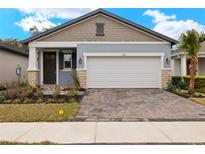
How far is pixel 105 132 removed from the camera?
8109 millimetres

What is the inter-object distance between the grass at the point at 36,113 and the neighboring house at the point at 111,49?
7.74 meters

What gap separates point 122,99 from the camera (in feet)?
49.9

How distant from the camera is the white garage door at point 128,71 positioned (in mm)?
20516

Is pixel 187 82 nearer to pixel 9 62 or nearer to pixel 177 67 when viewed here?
pixel 177 67

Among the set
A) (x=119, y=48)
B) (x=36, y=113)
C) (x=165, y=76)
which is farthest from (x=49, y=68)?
(x=36, y=113)

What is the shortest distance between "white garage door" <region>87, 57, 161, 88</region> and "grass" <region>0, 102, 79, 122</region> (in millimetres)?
7856

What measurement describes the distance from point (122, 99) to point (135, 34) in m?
6.76

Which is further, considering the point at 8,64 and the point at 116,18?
the point at 8,64

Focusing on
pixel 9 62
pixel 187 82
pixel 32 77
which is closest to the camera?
pixel 32 77

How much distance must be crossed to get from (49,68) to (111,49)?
17.7 feet

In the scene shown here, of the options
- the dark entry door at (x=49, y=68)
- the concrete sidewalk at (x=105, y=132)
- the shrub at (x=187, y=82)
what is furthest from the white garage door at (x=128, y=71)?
the concrete sidewalk at (x=105, y=132)

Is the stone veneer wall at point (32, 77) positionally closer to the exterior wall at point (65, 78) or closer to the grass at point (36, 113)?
the exterior wall at point (65, 78)

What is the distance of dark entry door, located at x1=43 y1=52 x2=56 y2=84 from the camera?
2239 centimetres
